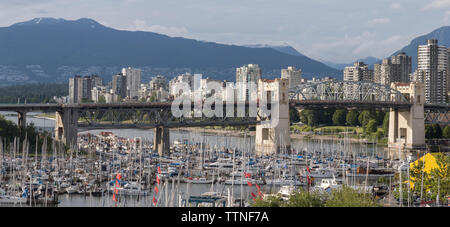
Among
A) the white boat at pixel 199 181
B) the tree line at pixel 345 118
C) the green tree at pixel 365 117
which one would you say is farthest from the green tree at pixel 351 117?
the white boat at pixel 199 181

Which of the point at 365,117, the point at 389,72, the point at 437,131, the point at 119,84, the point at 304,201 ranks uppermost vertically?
the point at 389,72

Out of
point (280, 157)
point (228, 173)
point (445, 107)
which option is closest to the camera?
point (228, 173)

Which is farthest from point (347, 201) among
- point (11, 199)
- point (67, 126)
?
point (67, 126)

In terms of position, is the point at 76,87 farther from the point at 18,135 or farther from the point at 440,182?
the point at 440,182

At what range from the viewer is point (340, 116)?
330 feet

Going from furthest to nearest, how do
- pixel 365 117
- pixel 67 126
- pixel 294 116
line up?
pixel 294 116 → pixel 365 117 → pixel 67 126

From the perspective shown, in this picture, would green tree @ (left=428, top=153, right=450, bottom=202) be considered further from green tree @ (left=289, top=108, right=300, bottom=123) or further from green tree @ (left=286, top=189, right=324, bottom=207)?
green tree @ (left=289, top=108, right=300, bottom=123)

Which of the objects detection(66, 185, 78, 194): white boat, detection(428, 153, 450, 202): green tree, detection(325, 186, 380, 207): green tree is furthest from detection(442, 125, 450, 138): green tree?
detection(325, 186, 380, 207): green tree

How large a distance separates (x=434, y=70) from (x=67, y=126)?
326 ft
